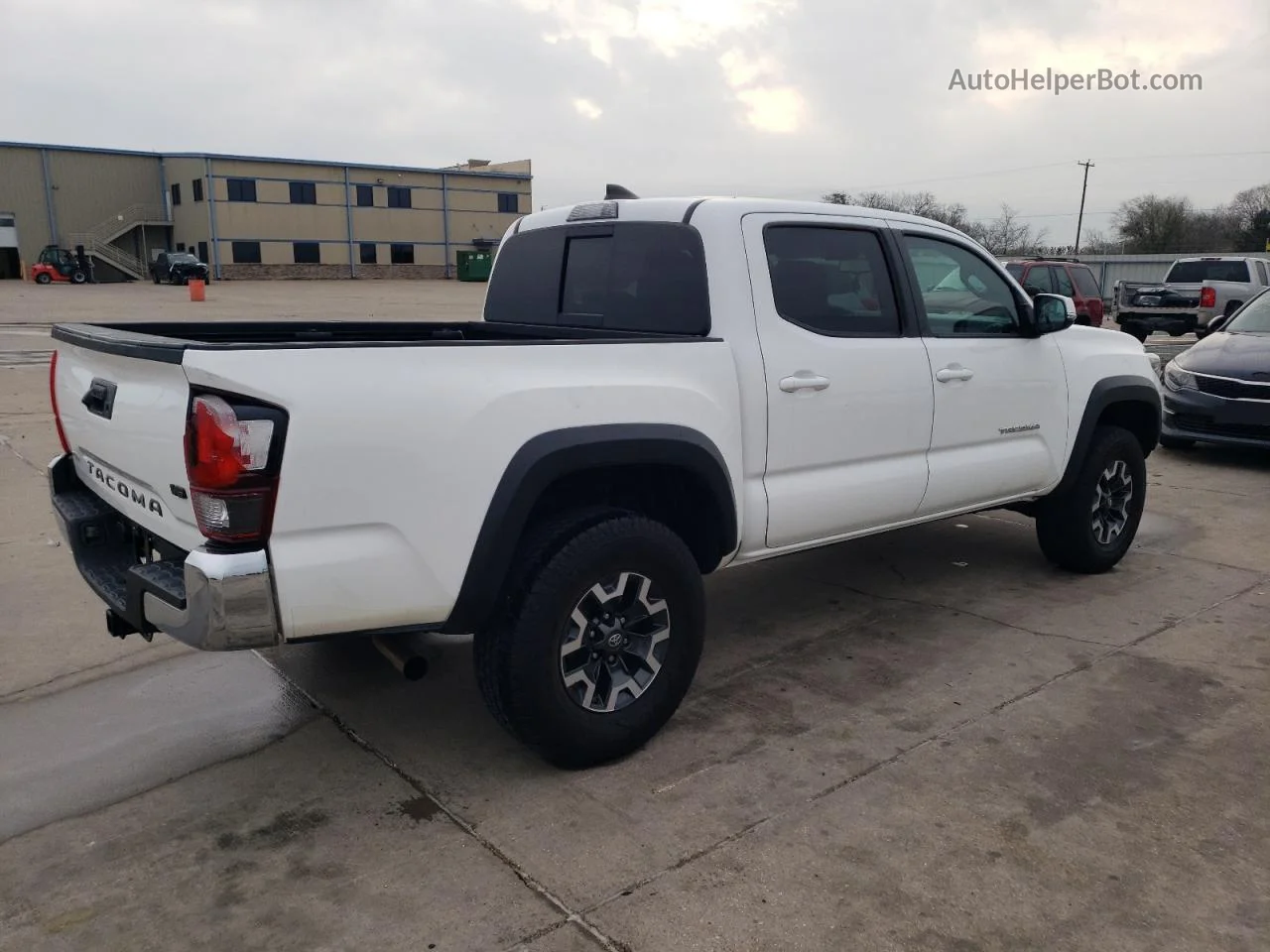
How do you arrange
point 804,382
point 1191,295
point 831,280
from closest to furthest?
point 804,382
point 831,280
point 1191,295

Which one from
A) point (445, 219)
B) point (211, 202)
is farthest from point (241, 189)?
point (445, 219)

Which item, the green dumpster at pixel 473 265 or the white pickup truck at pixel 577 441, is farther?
the green dumpster at pixel 473 265

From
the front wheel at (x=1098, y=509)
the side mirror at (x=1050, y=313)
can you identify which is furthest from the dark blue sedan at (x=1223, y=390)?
the side mirror at (x=1050, y=313)

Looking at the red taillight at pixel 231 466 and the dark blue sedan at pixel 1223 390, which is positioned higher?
the red taillight at pixel 231 466

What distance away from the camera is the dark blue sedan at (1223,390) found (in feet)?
27.2

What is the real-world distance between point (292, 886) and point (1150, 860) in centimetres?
240

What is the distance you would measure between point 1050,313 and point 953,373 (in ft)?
2.38

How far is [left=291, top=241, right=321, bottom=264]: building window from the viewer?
2328 inches

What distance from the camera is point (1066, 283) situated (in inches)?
630

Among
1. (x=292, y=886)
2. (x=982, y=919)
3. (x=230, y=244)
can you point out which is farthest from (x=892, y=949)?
(x=230, y=244)

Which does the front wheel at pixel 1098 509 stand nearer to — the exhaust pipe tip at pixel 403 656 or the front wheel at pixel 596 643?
the front wheel at pixel 596 643

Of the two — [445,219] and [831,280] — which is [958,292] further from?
[445,219]

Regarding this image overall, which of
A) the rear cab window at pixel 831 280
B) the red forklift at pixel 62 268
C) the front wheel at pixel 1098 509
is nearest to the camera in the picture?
the rear cab window at pixel 831 280

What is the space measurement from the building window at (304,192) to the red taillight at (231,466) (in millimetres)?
61504
